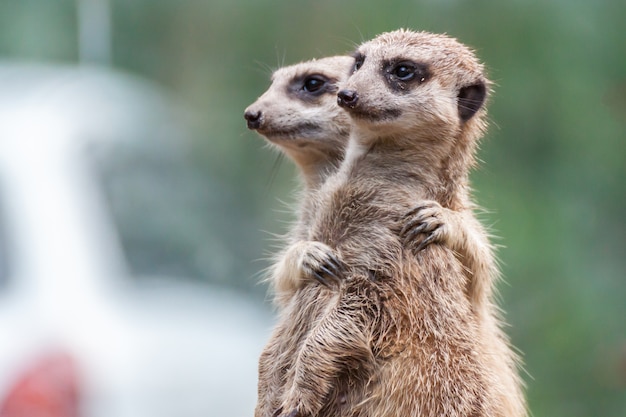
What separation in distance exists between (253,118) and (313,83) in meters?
0.24

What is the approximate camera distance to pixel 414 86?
1754mm

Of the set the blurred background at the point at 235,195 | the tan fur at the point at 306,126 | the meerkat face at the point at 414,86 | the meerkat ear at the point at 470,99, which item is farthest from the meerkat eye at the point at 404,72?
the blurred background at the point at 235,195

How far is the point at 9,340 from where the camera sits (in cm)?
297

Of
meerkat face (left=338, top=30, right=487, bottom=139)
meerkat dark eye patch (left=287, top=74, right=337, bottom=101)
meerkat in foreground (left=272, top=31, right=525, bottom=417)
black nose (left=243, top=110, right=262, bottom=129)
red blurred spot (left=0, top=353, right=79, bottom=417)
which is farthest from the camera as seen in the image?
red blurred spot (left=0, top=353, right=79, bottom=417)

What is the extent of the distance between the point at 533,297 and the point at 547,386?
35 centimetres

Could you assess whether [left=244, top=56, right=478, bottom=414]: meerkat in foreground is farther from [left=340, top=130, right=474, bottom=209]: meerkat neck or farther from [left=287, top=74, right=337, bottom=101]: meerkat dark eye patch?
[left=340, top=130, right=474, bottom=209]: meerkat neck

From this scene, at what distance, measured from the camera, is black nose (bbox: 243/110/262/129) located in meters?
1.96

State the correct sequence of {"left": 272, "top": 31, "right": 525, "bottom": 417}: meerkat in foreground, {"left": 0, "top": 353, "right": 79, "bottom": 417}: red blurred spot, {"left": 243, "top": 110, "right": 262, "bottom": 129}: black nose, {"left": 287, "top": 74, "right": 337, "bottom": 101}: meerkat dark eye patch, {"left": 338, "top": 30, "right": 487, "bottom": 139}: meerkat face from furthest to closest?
{"left": 0, "top": 353, "right": 79, "bottom": 417}: red blurred spot → {"left": 287, "top": 74, "right": 337, "bottom": 101}: meerkat dark eye patch → {"left": 243, "top": 110, "right": 262, "bottom": 129}: black nose → {"left": 338, "top": 30, "right": 487, "bottom": 139}: meerkat face → {"left": 272, "top": 31, "right": 525, "bottom": 417}: meerkat in foreground

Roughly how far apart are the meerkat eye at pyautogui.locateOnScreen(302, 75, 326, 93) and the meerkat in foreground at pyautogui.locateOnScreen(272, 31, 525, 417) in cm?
33

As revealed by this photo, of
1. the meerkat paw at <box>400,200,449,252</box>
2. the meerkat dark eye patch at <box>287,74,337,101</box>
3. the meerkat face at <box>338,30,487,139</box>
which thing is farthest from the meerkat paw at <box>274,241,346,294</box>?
the meerkat dark eye patch at <box>287,74,337,101</box>

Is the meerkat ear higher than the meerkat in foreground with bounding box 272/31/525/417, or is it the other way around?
the meerkat ear

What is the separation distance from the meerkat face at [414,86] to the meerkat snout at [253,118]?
0.25 meters

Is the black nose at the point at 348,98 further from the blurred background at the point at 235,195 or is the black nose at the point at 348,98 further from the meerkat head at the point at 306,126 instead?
the blurred background at the point at 235,195

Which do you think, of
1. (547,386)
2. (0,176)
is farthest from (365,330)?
(547,386)
